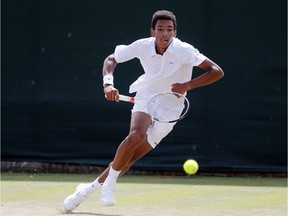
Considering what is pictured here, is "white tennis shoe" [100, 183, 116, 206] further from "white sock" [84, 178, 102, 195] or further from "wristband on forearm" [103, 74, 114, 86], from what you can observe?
"wristband on forearm" [103, 74, 114, 86]

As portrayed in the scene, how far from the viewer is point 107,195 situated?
225 inches

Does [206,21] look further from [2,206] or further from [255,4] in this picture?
[2,206]

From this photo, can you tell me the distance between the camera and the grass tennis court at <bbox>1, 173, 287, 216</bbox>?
6.17 meters

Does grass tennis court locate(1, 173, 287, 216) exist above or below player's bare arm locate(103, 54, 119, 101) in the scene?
below

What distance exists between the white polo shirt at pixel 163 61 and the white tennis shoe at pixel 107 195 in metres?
0.80


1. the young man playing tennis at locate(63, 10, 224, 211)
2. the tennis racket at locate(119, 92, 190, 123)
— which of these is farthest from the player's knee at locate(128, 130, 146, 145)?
the tennis racket at locate(119, 92, 190, 123)

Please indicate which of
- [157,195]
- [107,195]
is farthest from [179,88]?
[157,195]

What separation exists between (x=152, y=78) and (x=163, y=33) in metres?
0.36

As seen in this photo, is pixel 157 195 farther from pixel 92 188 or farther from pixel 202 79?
pixel 202 79

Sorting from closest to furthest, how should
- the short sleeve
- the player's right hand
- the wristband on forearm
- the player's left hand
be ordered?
the player's right hand, the wristband on forearm, the player's left hand, the short sleeve

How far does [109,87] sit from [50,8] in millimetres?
4486

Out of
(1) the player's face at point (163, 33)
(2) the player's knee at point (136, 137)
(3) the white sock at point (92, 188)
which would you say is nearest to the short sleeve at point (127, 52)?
(1) the player's face at point (163, 33)

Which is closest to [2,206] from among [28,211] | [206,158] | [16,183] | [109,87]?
[28,211]

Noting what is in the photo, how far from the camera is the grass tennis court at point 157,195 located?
6.17 meters
